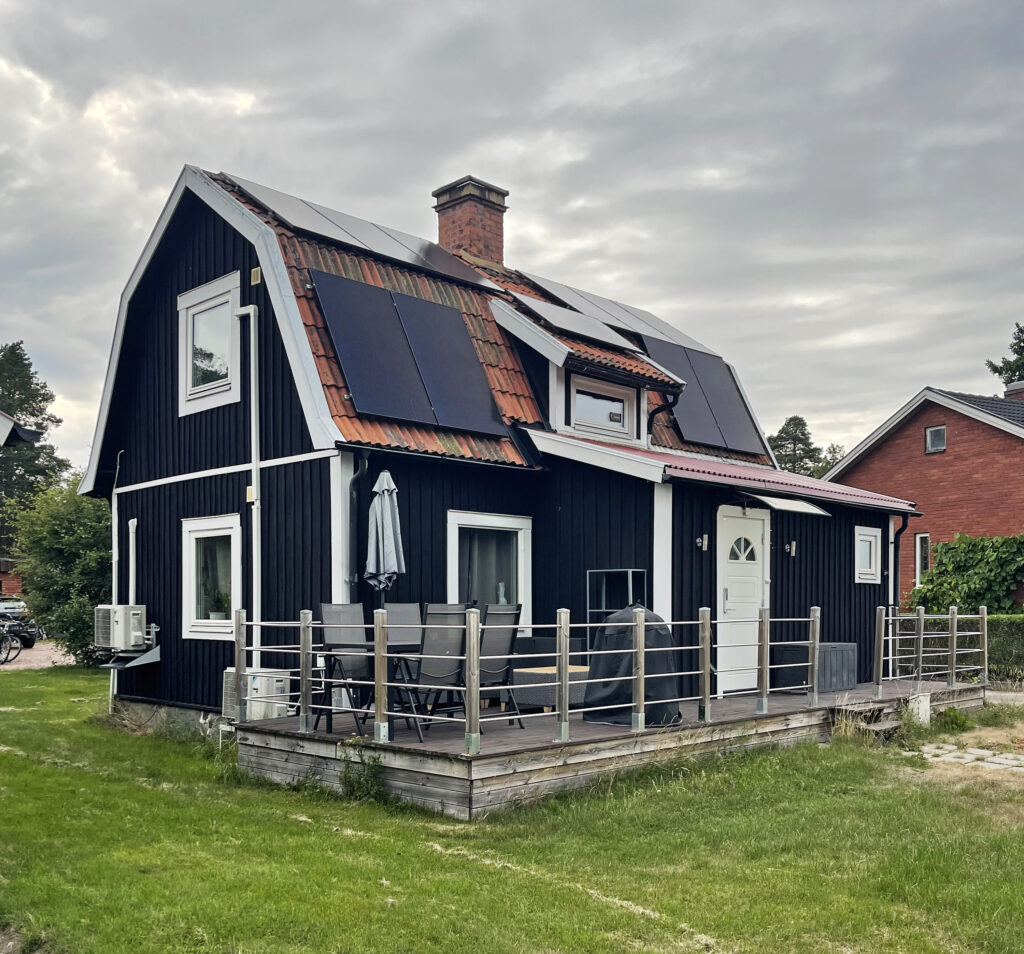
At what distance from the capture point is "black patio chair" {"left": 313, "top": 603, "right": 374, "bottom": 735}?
7.92m

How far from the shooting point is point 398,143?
42.3 feet

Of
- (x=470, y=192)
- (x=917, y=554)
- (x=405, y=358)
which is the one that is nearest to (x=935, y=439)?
(x=917, y=554)

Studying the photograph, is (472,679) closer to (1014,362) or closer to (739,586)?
(739,586)

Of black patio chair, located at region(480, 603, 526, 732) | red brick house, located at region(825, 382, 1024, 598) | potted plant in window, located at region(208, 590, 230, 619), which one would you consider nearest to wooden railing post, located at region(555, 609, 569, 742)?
black patio chair, located at region(480, 603, 526, 732)

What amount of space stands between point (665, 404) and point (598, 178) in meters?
3.58

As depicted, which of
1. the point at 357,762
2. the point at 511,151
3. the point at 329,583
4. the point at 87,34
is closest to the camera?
the point at 357,762

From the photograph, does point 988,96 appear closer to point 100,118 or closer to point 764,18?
point 764,18

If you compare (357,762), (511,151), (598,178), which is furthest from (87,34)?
(357,762)

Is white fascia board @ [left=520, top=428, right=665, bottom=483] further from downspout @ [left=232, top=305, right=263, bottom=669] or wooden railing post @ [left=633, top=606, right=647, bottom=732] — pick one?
downspout @ [left=232, top=305, right=263, bottom=669]

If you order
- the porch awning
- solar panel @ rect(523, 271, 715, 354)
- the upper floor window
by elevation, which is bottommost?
the porch awning

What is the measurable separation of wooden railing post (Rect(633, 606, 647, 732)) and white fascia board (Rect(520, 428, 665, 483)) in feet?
6.75

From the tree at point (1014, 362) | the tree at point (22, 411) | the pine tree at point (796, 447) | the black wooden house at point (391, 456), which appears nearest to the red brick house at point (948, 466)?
the black wooden house at point (391, 456)

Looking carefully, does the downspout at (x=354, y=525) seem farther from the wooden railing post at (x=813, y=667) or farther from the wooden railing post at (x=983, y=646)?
the wooden railing post at (x=983, y=646)

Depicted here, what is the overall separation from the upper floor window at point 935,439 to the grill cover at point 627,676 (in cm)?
1765
